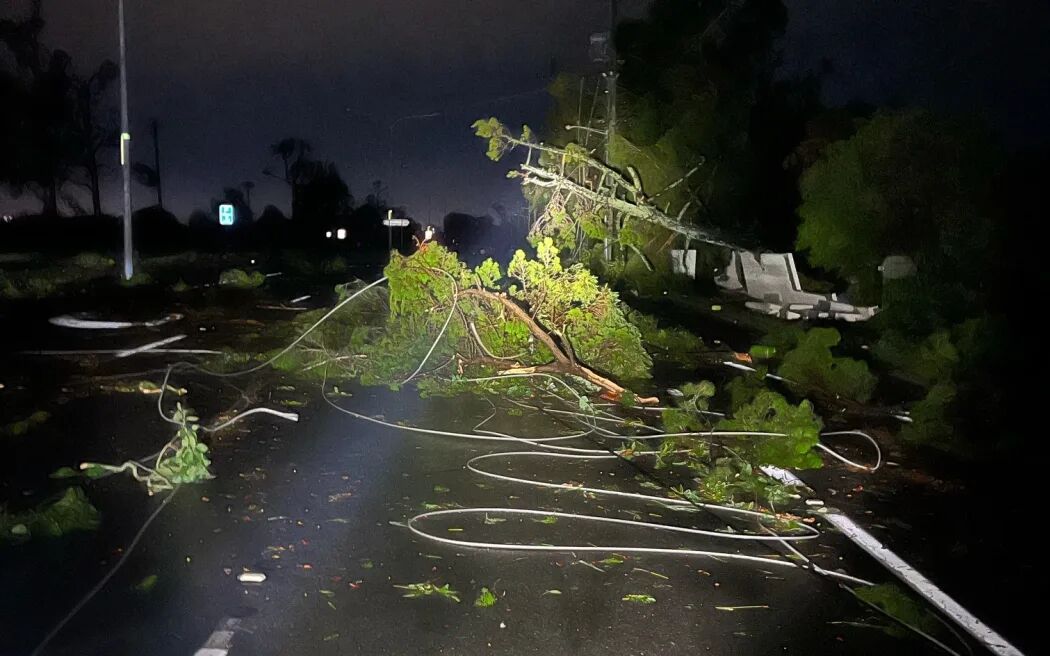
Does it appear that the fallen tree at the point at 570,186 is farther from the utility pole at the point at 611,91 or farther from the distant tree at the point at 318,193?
the distant tree at the point at 318,193

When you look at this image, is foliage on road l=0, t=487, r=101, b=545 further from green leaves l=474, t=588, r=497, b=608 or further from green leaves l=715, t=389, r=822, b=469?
green leaves l=715, t=389, r=822, b=469

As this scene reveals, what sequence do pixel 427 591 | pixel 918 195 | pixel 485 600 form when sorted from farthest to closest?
1. pixel 918 195
2. pixel 427 591
3. pixel 485 600

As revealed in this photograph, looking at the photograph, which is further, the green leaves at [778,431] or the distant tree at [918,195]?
the distant tree at [918,195]

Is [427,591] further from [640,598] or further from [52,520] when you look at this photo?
[52,520]

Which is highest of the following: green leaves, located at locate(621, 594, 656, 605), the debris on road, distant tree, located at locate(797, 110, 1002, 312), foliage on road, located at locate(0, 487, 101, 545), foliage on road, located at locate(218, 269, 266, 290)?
distant tree, located at locate(797, 110, 1002, 312)

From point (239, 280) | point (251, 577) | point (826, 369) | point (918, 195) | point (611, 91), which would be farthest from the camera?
point (239, 280)

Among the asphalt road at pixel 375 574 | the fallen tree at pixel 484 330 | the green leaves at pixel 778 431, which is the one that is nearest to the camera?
the asphalt road at pixel 375 574

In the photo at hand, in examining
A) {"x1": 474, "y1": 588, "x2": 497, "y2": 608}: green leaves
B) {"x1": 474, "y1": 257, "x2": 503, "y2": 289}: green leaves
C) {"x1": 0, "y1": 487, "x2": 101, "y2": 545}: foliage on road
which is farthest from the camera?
{"x1": 474, "y1": 257, "x2": 503, "y2": 289}: green leaves

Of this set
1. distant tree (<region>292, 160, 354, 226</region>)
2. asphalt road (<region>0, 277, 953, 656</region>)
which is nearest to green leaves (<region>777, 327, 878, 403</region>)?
asphalt road (<region>0, 277, 953, 656</region>)

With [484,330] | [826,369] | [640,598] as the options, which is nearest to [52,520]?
[640,598]

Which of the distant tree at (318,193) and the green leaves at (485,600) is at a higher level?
the distant tree at (318,193)

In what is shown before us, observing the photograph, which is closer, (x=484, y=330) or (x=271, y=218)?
(x=484, y=330)

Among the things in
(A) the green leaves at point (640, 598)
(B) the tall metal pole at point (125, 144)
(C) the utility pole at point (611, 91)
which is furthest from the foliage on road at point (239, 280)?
(A) the green leaves at point (640, 598)

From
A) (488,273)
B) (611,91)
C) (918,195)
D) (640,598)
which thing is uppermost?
(611,91)
